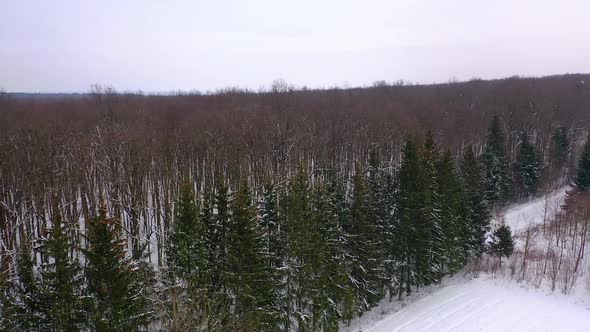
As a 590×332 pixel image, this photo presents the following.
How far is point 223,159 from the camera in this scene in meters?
38.8

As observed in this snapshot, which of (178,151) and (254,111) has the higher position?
(254,111)

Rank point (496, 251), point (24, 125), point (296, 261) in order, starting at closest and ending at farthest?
1. point (296, 261)
2. point (496, 251)
3. point (24, 125)

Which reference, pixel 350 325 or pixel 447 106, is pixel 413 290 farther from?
pixel 447 106

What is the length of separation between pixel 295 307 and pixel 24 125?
3001 cm

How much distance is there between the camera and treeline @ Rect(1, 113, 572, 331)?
1563cm

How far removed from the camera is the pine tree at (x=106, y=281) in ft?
51.0

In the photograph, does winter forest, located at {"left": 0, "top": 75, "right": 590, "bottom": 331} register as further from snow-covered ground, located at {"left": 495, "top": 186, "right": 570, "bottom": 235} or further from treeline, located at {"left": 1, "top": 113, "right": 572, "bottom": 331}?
snow-covered ground, located at {"left": 495, "top": 186, "right": 570, "bottom": 235}

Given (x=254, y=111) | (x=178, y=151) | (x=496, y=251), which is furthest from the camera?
(x=254, y=111)

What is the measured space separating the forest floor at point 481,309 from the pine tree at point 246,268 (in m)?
8.01

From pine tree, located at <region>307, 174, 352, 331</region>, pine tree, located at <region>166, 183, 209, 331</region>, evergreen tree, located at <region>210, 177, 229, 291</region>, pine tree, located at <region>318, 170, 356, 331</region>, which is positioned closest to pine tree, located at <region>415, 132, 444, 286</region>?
pine tree, located at <region>318, 170, 356, 331</region>

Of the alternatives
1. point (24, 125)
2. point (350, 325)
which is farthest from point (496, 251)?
point (24, 125)

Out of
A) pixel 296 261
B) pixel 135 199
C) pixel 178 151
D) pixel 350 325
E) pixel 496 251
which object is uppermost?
pixel 178 151

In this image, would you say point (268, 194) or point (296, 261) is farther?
point (268, 194)

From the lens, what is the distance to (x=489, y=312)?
25.7 m
